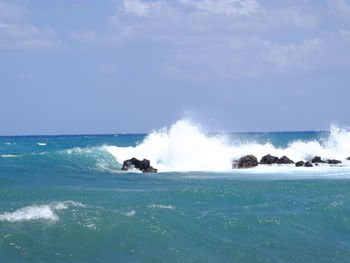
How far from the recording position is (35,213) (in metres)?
18.2

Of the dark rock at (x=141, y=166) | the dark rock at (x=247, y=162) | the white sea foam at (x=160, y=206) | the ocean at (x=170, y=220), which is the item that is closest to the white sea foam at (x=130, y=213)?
the ocean at (x=170, y=220)

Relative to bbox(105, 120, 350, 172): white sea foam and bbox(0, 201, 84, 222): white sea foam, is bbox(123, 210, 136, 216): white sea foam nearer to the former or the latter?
bbox(0, 201, 84, 222): white sea foam

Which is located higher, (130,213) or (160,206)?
(160,206)

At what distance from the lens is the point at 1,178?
1117 inches

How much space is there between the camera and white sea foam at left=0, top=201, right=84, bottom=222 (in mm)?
17672

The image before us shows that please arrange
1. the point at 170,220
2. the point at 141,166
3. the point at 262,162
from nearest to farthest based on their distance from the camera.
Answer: the point at 170,220
the point at 141,166
the point at 262,162

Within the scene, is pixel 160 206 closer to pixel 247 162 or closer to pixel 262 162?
pixel 247 162

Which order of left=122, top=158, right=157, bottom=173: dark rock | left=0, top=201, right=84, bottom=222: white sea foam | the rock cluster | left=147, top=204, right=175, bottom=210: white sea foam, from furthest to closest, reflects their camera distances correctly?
the rock cluster
left=122, top=158, right=157, bottom=173: dark rock
left=147, top=204, right=175, bottom=210: white sea foam
left=0, top=201, right=84, bottom=222: white sea foam

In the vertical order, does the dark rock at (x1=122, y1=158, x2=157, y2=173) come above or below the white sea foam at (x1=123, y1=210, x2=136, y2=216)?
above

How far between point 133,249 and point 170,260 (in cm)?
120

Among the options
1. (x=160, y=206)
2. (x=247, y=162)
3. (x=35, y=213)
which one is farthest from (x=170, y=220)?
(x=247, y=162)

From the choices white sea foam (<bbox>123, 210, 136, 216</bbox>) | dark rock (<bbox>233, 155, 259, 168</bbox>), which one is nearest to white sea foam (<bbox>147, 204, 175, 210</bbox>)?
white sea foam (<bbox>123, 210, 136, 216</bbox>)

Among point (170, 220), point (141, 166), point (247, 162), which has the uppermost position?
point (247, 162)

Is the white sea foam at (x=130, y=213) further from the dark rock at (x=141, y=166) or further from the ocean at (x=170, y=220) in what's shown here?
the dark rock at (x=141, y=166)
